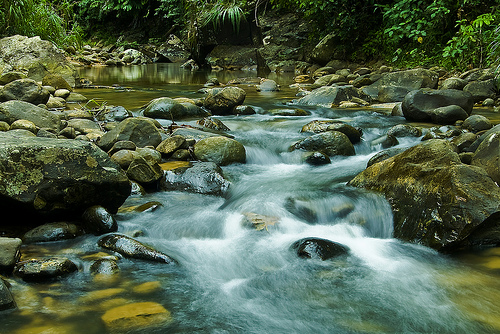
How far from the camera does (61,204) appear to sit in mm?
2889

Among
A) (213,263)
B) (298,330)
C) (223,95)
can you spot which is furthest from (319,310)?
(223,95)

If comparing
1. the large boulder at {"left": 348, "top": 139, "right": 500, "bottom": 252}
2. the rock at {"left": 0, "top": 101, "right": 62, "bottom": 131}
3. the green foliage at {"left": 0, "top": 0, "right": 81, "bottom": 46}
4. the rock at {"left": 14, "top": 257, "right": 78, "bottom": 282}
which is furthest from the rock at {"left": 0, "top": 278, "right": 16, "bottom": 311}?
the green foliage at {"left": 0, "top": 0, "right": 81, "bottom": 46}

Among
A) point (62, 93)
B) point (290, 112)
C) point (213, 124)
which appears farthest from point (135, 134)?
point (62, 93)

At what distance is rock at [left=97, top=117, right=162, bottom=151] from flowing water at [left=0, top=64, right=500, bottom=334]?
1.05m

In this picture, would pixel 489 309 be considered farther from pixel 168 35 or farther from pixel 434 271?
pixel 168 35

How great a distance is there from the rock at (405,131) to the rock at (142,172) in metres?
3.33

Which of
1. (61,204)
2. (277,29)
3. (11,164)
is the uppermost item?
(277,29)

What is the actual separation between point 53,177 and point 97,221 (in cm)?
41

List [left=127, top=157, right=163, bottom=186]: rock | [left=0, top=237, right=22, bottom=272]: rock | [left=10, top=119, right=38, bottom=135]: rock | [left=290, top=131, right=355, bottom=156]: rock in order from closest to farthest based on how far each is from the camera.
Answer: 1. [left=0, top=237, right=22, bottom=272]: rock
2. [left=127, top=157, right=163, bottom=186]: rock
3. [left=10, top=119, right=38, bottom=135]: rock
4. [left=290, top=131, right=355, bottom=156]: rock

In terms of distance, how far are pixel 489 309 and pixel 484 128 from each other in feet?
12.5

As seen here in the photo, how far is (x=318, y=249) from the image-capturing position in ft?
9.43

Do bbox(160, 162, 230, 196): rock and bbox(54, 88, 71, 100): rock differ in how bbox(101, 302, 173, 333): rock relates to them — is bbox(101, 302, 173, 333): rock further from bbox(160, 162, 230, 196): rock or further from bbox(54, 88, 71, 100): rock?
bbox(54, 88, 71, 100): rock

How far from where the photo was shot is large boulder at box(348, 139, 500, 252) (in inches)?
113

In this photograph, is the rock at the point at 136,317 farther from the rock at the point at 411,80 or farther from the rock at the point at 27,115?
the rock at the point at 411,80
